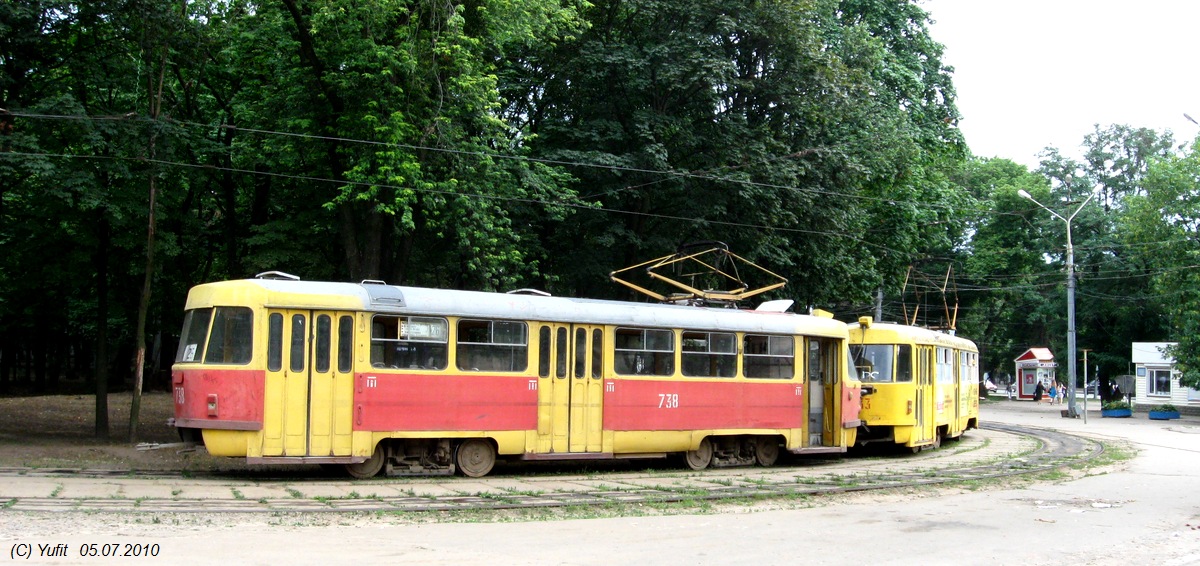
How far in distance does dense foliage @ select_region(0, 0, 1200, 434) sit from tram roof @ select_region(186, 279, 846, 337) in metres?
4.36

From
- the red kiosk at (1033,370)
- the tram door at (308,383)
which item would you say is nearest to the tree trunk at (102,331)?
the tram door at (308,383)

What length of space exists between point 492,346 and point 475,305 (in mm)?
713

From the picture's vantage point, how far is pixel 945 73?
130ft

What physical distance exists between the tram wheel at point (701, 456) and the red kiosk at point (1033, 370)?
53390mm

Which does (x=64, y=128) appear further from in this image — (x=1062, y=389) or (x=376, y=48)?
(x=1062, y=389)

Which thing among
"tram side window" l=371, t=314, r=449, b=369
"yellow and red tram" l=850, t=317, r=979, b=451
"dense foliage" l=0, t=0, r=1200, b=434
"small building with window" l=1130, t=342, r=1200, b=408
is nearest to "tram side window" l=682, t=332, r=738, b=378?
"yellow and red tram" l=850, t=317, r=979, b=451

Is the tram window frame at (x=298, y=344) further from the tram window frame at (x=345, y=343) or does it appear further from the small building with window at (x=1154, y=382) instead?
the small building with window at (x=1154, y=382)

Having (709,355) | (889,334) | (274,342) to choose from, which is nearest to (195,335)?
(274,342)

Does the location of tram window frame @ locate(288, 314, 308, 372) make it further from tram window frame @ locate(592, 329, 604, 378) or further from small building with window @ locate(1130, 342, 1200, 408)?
small building with window @ locate(1130, 342, 1200, 408)

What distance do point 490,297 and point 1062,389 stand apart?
65.6 m

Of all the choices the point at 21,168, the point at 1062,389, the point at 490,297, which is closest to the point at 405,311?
the point at 490,297

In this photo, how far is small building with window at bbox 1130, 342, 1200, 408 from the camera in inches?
2101

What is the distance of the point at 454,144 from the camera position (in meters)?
21.3

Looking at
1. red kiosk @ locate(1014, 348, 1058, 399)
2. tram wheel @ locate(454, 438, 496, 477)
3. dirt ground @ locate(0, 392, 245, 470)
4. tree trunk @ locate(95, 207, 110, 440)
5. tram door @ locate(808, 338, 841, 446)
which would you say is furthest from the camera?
red kiosk @ locate(1014, 348, 1058, 399)
